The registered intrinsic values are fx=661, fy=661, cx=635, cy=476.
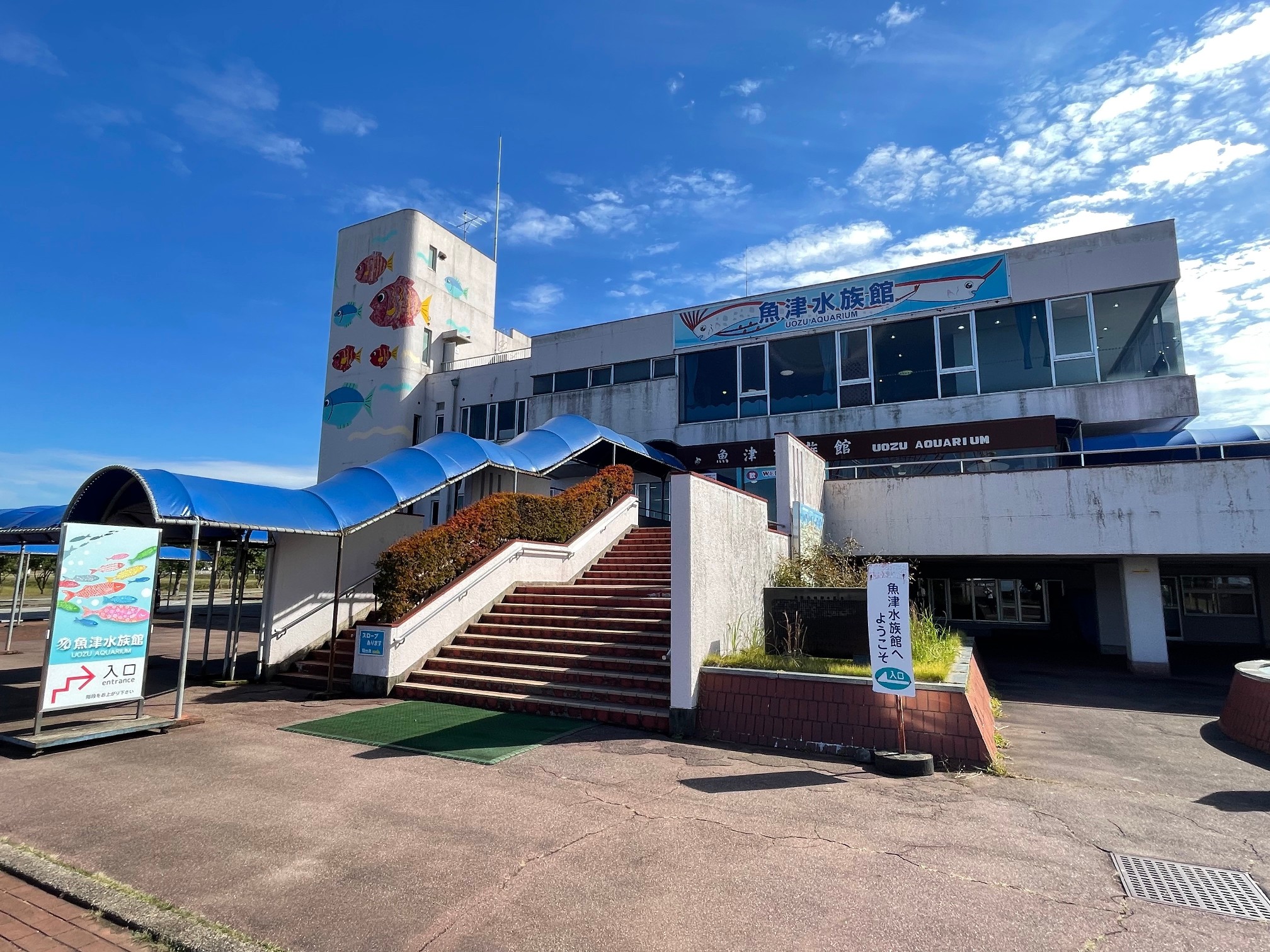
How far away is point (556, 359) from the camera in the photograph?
985 inches

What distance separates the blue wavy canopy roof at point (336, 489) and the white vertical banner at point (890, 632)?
872 cm

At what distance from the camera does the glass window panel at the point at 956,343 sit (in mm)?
18719

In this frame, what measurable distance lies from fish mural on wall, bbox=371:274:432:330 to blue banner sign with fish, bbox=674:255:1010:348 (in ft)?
40.9

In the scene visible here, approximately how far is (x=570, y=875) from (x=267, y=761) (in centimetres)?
429

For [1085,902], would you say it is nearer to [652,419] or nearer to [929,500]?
[929,500]

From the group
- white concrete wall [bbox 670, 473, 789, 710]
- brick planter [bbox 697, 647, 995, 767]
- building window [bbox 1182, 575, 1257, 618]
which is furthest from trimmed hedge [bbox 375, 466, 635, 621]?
building window [bbox 1182, 575, 1257, 618]

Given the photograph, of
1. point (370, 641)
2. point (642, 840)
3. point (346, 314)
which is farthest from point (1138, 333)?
point (346, 314)

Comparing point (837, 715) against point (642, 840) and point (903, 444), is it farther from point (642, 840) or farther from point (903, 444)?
point (903, 444)

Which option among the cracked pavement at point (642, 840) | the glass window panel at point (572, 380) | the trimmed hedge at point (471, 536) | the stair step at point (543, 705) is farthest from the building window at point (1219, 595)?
the stair step at point (543, 705)

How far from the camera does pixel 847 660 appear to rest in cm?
927

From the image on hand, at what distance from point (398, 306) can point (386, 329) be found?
112cm

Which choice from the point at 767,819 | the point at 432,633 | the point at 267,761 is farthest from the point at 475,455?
the point at 767,819

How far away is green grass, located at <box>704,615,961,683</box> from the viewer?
8000 millimetres

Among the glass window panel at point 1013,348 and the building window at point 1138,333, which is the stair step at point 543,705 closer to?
the glass window panel at point 1013,348
